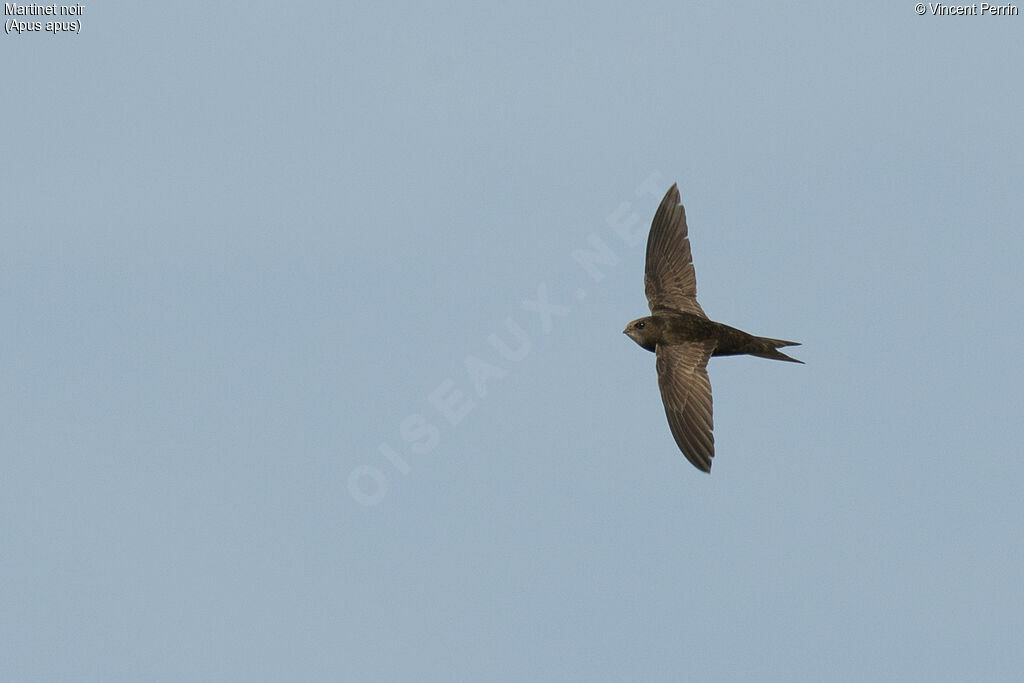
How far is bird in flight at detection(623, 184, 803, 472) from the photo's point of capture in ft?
53.3

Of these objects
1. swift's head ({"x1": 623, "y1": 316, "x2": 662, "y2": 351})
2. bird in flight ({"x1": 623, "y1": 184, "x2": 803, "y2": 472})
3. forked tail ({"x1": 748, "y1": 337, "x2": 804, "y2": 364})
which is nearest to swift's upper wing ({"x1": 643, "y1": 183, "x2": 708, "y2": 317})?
bird in flight ({"x1": 623, "y1": 184, "x2": 803, "y2": 472})

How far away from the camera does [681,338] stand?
56.5 feet

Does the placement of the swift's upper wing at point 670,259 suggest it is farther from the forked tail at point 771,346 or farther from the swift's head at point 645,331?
the forked tail at point 771,346

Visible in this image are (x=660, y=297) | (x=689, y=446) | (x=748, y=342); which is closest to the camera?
(x=689, y=446)

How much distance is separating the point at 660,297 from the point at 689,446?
9.77 feet

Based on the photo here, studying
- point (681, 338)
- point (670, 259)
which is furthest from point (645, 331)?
point (670, 259)

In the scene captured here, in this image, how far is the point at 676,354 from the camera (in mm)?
17062

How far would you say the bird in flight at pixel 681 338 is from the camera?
53.3 feet

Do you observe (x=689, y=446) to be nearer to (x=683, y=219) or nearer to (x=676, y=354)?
(x=676, y=354)

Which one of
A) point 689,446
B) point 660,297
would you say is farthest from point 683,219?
point 689,446

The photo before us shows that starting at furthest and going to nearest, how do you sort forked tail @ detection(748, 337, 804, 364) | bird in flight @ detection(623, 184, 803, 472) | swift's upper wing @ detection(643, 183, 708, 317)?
swift's upper wing @ detection(643, 183, 708, 317), forked tail @ detection(748, 337, 804, 364), bird in flight @ detection(623, 184, 803, 472)

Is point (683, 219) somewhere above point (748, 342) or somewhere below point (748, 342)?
above

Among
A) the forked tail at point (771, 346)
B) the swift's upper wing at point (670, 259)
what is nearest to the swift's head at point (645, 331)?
the swift's upper wing at point (670, 259)

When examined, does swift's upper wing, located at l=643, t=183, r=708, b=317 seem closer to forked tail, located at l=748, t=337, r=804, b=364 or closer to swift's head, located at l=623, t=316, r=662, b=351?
swift's head, located at l=623, t=316, r=662, b=351
